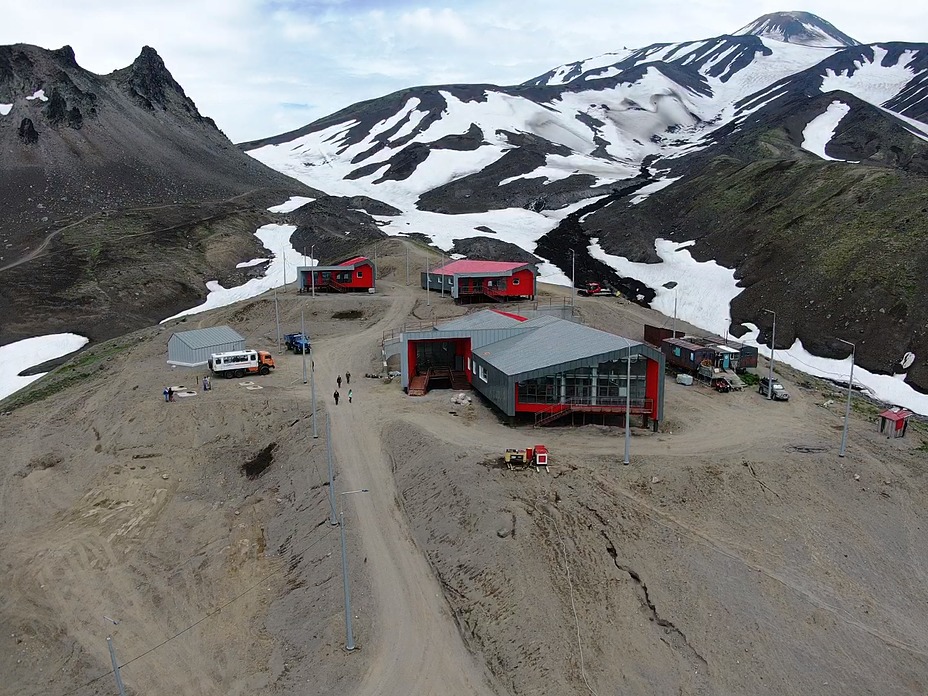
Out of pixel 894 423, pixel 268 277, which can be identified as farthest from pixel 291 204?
pixel 894 423

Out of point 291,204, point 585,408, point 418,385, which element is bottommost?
point 418,385

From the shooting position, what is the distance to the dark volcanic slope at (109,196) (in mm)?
66438

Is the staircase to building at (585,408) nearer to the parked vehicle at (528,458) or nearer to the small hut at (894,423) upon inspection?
the parked vehicle at (528,458)

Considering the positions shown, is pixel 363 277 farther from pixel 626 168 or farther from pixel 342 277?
pixel 626 168

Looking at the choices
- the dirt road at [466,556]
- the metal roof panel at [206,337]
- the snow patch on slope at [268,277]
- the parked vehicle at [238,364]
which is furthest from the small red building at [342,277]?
the dirt road at [466,556]

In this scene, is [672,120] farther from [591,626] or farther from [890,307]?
[591,626]

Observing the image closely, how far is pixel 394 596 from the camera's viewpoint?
19.0 m

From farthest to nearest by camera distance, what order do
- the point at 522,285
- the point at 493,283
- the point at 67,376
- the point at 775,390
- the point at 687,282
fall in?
1. the point at 687,282
2. the point at 522,285
3. the point at 493,283
4. the point at 67,376
5. the point at 775,390

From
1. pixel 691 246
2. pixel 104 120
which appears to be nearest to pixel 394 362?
pixel 691 246

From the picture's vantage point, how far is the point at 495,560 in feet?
63.3

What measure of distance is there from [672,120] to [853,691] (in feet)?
665

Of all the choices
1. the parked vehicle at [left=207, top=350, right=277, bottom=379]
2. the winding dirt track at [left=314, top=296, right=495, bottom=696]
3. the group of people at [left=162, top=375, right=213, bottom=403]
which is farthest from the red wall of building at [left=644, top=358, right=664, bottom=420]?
the group of people at [left=162, top=375, right=213, bottom=403]

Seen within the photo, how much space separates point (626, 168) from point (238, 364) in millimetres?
122022

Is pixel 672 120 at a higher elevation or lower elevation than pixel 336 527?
higher
